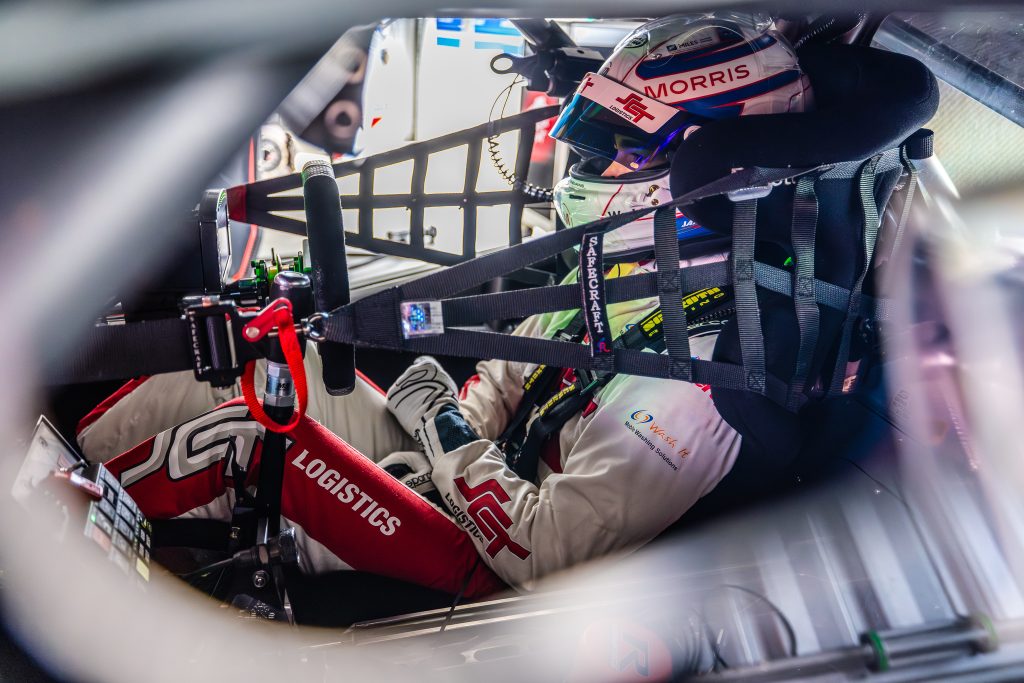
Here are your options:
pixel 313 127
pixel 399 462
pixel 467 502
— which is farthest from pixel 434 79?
pixel 467 502

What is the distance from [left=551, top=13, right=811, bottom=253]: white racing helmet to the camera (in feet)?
3.53

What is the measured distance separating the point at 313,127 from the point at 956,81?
1.41 m

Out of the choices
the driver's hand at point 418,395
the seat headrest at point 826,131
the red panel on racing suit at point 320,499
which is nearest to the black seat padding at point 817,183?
the seat headrest at point 826,131

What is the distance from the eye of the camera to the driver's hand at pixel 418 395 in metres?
1.30

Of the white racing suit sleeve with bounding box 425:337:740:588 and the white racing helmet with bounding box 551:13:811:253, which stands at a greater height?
the white racing helmet with bounding box 551:13:811:253

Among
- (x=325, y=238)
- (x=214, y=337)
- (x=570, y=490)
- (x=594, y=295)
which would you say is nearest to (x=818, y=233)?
(x=594, y=295)

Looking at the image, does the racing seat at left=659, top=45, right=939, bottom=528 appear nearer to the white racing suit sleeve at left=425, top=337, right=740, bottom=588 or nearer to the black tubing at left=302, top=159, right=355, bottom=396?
the white racing suit sleeve at left=425, top=337, right=740, bottom=588

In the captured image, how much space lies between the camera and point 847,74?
103 cm

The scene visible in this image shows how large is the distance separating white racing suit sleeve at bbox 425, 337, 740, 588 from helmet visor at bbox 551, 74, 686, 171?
0.95 feet

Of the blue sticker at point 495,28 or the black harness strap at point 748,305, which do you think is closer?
the black harness strap at point 748,305

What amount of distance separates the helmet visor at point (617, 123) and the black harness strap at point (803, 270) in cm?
22

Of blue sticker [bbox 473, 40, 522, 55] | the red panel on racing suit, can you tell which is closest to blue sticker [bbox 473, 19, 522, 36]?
blue sticker [bbox 473, 40, 522, 55]

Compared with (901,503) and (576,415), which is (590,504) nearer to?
(576,415)

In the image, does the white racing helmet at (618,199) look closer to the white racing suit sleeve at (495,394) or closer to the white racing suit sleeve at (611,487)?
the white racing suit sleeve at (611,487)
